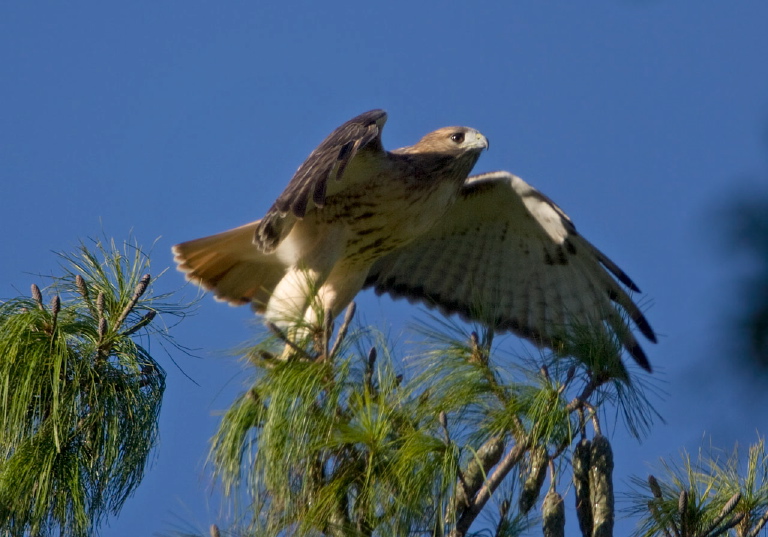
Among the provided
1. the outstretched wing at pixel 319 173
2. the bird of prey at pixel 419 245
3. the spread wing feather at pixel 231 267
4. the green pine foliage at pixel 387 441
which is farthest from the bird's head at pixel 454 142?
the green pine foliage at pixel 387 441

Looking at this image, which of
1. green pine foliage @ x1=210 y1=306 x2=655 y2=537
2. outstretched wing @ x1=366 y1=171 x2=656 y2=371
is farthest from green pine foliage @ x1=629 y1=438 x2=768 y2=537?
outstretched wing @ x1=366 y1=171 x2=656 y2=371

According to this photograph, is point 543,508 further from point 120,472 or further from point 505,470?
point 120,472

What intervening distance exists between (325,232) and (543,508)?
2575mm

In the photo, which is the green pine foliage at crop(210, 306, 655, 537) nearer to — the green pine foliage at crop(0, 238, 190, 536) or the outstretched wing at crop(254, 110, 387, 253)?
the green pine foliage at crop(0, 238, 190, 536)

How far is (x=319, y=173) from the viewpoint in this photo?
4.38 metres

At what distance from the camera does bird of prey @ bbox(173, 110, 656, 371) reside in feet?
15.8

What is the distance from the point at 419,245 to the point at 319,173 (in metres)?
2.17

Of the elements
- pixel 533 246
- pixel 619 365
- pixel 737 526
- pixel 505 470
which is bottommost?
pixel 737 526

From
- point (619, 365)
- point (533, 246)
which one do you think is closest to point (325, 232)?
point (533, 246)

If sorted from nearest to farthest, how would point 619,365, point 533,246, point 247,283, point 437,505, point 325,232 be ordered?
point 437,505, point 619,365, point 325,232, point 247,283, point 533,246

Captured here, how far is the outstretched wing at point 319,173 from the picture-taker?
430cm

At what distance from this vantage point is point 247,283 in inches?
223

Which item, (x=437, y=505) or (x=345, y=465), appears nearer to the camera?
(x=437, y=505)

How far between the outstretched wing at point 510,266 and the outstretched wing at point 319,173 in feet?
3.87
